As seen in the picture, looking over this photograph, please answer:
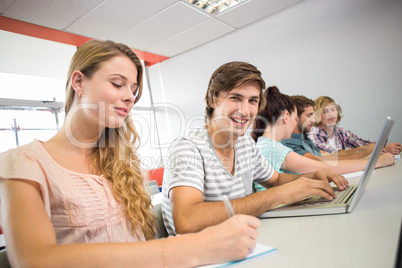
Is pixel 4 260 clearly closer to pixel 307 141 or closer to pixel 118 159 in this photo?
pixel 118 159

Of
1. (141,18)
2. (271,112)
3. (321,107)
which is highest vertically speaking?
(141,18)

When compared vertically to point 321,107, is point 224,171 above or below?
below

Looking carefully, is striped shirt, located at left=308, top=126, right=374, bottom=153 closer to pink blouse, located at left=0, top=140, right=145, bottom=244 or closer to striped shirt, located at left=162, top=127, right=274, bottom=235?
striped shirt, located at left=162, top=127, right=274, bottom=235

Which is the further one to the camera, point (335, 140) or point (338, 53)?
point (338, 53)

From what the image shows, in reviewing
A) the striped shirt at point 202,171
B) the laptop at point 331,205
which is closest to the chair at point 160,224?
the striped shirt at point 202,171

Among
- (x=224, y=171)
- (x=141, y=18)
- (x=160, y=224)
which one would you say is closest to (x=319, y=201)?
(x=224, y=171)

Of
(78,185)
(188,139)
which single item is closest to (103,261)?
(78,185)

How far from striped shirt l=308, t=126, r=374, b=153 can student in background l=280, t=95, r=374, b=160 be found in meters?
0.10

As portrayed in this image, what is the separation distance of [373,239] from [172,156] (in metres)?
0.68

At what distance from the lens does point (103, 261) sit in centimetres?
49

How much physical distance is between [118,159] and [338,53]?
3588 millimetres

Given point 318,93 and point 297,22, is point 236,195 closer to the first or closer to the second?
point 318,93

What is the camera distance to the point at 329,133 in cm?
310

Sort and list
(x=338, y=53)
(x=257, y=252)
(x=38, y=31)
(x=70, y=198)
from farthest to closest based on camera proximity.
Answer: (x=38, y=31)
(x=338, y=53)
(x=70, y=198)
(x=257, y=252)
